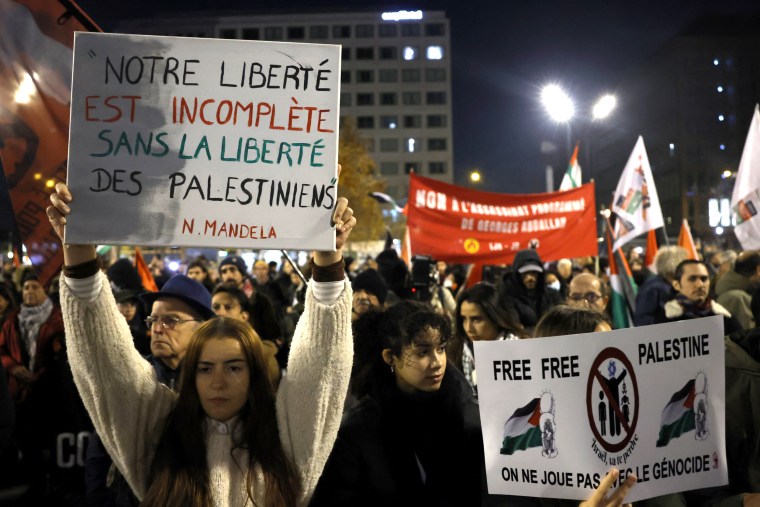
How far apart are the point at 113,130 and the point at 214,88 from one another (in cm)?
40

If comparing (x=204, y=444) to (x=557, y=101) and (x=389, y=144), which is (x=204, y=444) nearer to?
(x=557, y=101)

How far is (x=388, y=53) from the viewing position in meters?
104

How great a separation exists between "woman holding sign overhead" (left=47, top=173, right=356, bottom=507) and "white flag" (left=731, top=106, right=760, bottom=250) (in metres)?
6.79

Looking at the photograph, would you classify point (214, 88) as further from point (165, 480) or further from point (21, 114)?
point (21, 114)

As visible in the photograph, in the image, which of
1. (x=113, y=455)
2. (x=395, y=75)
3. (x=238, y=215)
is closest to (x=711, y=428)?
(x=238, y=215)

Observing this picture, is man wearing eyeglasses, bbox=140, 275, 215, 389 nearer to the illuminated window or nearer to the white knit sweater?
the white knit sweater

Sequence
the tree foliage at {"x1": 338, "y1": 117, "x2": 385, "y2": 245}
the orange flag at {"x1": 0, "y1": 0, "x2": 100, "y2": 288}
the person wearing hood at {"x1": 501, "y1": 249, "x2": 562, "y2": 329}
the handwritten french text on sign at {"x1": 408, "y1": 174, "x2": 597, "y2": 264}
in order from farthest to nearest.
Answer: the tree foliage at {"x1": 338, "y1": 117, "x2": 385, "y2": 245} → the handwritten french text on sign at {"x1": 408, "y1": 174, "x2": 597, "y2": 264} → the person wearing hood at {"x1": 501, "y1": 249, "x2": 562, "y2": 329} → the orange flag at {"x1": 0, "y1": 0, "x2": 100, "y2": 288}

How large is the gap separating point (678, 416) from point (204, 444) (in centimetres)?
165

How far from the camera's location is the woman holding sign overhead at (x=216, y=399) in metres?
2.71

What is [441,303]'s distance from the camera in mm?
8664

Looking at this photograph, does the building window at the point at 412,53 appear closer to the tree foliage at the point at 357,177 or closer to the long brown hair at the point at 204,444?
the tree foliage at the point at 357,177

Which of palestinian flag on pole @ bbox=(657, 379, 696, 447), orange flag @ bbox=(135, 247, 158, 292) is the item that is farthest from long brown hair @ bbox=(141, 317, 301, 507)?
orange flag @ bbox=(135, 247, 158, 292)

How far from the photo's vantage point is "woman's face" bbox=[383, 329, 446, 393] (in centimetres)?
357

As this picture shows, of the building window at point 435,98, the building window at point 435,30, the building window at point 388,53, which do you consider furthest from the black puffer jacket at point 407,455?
the building window at point 435,30
